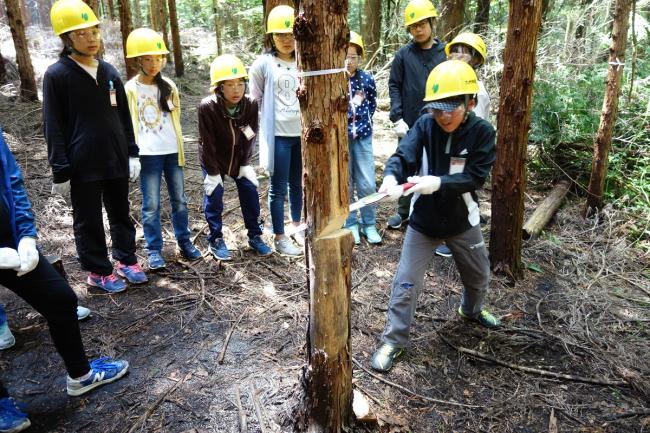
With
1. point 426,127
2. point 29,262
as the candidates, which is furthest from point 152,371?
point 426,127

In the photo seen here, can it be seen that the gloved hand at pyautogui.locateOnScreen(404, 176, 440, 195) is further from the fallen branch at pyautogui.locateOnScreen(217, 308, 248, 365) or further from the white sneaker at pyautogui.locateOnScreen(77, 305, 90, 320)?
the white sneaker at pyautogui.locateOnScreen(77, 305, 90, 320)

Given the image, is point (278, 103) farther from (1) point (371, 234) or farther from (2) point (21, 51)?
(2) point (21, 51)

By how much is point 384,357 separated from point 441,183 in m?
1.27

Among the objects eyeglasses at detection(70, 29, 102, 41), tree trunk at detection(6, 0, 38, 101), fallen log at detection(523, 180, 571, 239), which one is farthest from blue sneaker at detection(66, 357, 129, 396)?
tree trunk at detection(6, 0, 38, 101)

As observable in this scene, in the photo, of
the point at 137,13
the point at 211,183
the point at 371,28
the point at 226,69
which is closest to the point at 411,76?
the point at 226,69

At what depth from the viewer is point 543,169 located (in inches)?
257

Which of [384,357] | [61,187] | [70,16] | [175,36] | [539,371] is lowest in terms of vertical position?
[539,371]

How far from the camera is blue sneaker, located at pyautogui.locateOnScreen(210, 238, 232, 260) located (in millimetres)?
4566

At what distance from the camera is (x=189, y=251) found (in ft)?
15.0

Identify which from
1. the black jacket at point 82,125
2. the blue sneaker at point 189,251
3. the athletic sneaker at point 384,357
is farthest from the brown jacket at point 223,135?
the athletic sneaker at point 384,357

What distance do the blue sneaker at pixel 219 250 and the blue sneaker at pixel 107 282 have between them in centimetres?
90

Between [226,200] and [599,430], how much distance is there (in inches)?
190

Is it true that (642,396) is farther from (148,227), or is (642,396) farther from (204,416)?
(148,227)

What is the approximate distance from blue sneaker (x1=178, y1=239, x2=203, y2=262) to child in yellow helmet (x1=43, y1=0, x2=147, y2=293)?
2.02ft
